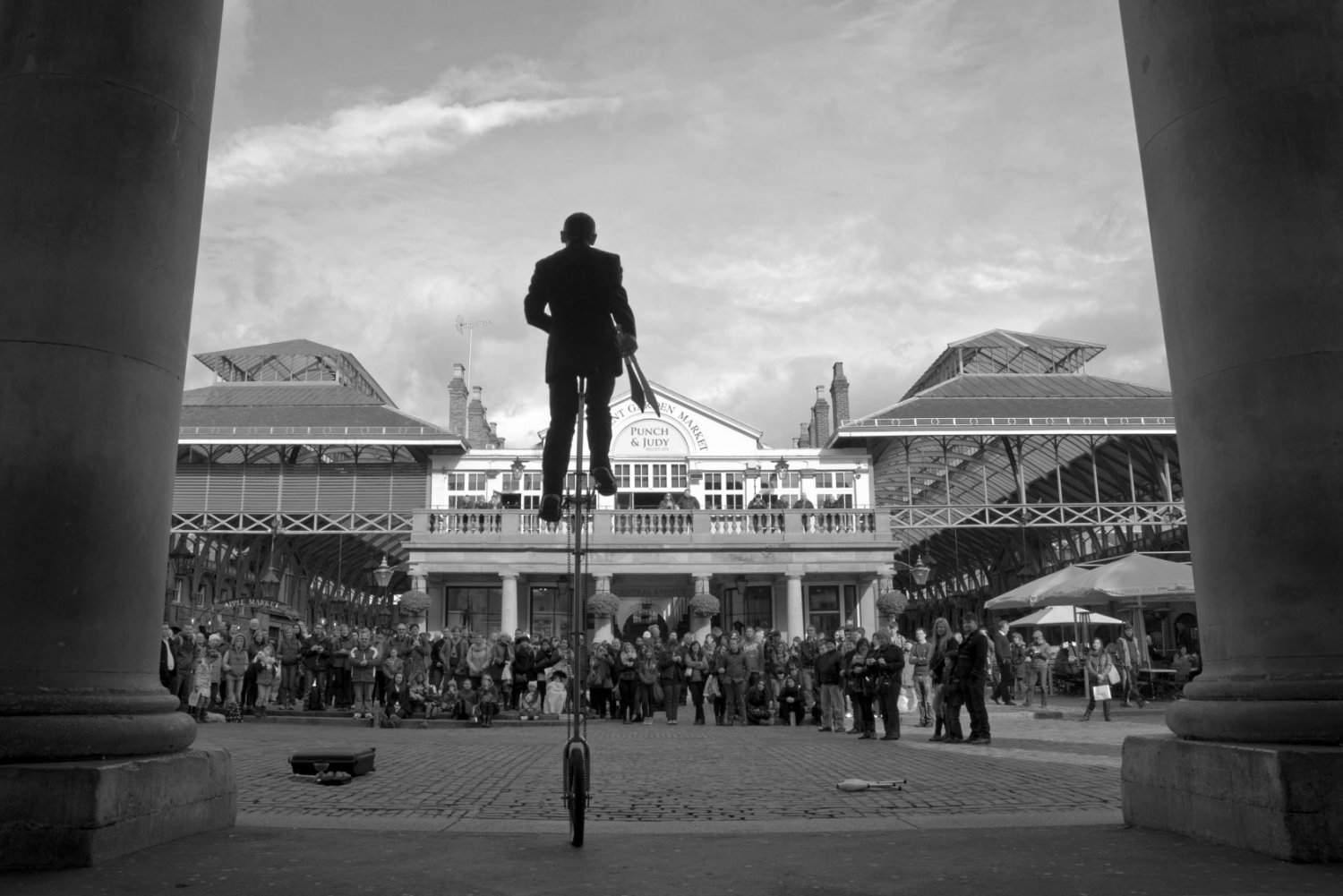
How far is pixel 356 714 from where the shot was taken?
68.8ft

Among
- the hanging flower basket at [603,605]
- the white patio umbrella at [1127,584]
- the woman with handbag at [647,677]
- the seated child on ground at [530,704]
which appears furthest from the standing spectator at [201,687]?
the white patio umbrella at [1127,584]

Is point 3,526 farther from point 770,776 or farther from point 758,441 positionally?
point 758,441

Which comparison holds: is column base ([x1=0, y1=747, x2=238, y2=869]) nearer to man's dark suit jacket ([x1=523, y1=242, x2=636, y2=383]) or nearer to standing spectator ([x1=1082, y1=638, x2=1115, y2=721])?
man's dark suit jacket ([x1=523, y1=242, x2=636, y2=383])

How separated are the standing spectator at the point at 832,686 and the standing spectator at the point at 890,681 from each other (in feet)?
6.16

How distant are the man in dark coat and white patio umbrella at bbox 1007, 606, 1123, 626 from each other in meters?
21.6

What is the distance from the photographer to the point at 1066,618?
2770 cm

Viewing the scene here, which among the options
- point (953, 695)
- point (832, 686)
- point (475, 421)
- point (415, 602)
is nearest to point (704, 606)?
point (415, 602)

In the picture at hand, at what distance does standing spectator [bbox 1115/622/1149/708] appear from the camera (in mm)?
23750

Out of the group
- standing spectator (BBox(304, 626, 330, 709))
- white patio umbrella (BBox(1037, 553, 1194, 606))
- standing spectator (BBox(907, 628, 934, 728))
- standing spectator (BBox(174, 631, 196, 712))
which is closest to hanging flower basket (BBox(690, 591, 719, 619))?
standing spectator (BBox(907, 628, 934, 728))

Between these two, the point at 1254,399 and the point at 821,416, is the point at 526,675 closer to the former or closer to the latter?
the point at 1254,399

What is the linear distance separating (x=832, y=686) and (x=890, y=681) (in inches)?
91.4

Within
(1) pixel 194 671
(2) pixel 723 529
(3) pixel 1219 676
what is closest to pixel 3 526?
(3) pixel 1219 676

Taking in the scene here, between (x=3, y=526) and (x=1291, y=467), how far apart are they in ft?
19.9

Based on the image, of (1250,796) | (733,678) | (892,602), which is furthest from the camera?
(892,602)
